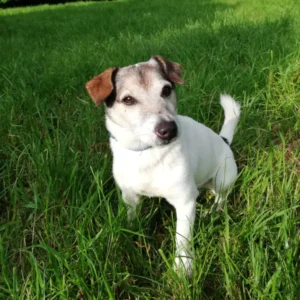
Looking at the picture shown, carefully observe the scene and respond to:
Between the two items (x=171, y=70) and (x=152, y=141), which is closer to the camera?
(x=152, y=141)

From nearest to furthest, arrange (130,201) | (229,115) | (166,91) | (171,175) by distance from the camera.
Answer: (171,175), (166,91), (130,201), (229,115)

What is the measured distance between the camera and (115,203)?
7.43 ft

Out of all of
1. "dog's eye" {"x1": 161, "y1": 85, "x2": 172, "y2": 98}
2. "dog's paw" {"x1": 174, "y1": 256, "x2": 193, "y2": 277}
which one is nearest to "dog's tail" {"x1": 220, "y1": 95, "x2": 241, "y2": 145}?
"dog's eye" {"x1": 161, "y1": 85, "x2": 172, "y2": 98}

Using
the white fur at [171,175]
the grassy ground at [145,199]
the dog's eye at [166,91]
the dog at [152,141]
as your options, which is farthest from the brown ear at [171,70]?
the grassy ground at [145,199]

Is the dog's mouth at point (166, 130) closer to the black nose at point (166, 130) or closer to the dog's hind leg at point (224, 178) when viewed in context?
the black nose at point (166, 130)

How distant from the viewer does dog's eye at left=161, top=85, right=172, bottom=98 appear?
1.99 metres

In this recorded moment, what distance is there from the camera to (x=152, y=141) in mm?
1813

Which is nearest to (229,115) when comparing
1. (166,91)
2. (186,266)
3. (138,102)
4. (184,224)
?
(166,91)

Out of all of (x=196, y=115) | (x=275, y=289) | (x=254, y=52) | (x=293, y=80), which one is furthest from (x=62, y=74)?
(x=275, y=289)

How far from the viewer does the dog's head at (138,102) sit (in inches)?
70.9

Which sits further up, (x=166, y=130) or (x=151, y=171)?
(x=166, y=130)

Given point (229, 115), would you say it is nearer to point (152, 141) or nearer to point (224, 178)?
point (224, 178)

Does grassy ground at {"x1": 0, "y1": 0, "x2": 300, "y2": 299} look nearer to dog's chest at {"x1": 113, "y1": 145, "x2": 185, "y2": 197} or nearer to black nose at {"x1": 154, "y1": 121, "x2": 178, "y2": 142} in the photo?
dog's chest at {"x1": 113, "y1": 145, "x2": 185, "y2": 197}

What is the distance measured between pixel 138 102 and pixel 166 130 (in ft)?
0.90
